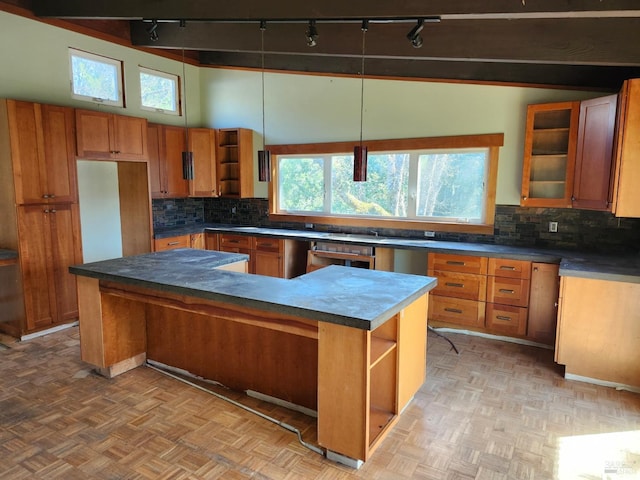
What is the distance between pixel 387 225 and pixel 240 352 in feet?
8.76

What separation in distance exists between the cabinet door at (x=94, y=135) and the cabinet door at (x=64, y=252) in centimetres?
58

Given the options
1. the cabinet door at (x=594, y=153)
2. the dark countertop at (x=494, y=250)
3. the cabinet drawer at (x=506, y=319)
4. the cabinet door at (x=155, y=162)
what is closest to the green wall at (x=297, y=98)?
the cabinet door at (x=155, y=162)

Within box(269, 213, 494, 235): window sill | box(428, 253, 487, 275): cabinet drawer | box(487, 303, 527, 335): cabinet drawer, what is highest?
box(269, 213, 494, 235): window sill

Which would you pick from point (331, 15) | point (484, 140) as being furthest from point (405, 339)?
point (484, 140)

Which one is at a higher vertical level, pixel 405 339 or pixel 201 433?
pixel 405 339

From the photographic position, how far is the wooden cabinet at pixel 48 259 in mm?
3994

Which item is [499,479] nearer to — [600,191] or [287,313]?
[287,313]

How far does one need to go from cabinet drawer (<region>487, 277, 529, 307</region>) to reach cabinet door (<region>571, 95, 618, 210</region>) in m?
0.87

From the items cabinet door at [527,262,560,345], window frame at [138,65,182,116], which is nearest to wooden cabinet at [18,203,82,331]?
window frame at [138,65,182,116]

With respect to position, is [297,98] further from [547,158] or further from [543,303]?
[543,303]

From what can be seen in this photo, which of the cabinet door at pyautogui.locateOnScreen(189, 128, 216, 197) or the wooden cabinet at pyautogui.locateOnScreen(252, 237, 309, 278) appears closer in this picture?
the wooden cabinet at pyautogui.locateOnScreen(252, 237, 309, 278)

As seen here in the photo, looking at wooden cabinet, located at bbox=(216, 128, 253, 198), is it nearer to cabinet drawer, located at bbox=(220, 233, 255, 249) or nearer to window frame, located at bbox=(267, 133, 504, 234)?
window frame, located at bbox=(267, 133, 504, 234)

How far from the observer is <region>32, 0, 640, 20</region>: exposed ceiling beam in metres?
2.53

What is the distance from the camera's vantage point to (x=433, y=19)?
10.0ft
